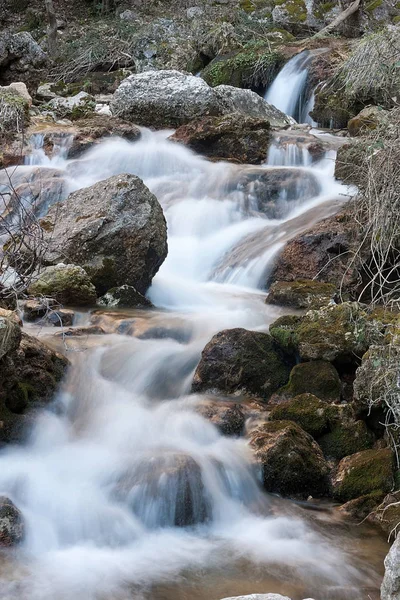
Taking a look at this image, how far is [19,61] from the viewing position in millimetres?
16094

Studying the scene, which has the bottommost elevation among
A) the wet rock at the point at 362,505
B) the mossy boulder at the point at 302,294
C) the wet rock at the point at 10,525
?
the wet rock at the point at 362,505

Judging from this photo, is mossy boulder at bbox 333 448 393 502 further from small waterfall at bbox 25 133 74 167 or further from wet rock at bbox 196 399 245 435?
small waterfall at bbox 25 133 74 167

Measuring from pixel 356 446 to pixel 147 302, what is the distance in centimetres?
307

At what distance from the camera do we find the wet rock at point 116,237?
729 centimetres

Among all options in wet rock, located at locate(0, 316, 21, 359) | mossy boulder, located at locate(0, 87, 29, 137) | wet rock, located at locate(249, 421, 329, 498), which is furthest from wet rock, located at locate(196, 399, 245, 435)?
mossy boulder, located at locate(0, 87, 29, 137)

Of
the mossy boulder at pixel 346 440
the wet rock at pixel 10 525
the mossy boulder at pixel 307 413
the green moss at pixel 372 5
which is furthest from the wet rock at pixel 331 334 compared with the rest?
the green moss at pixel 372 5

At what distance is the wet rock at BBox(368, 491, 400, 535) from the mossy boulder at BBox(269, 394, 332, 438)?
0.72 m

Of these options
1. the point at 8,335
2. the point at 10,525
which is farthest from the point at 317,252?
the point at 10,525

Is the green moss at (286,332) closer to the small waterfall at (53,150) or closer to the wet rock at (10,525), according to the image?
the wet rock at (10,525)

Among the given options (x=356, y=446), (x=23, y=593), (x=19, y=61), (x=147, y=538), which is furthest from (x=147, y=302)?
(x=19, y=61)

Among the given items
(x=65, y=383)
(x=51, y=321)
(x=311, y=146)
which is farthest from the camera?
(x=311, y=146)

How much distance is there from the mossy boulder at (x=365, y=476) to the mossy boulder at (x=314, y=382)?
67cm

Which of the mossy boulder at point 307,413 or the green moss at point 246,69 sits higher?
the green moss at point 246,69

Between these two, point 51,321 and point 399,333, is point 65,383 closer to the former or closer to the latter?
point 51,321
